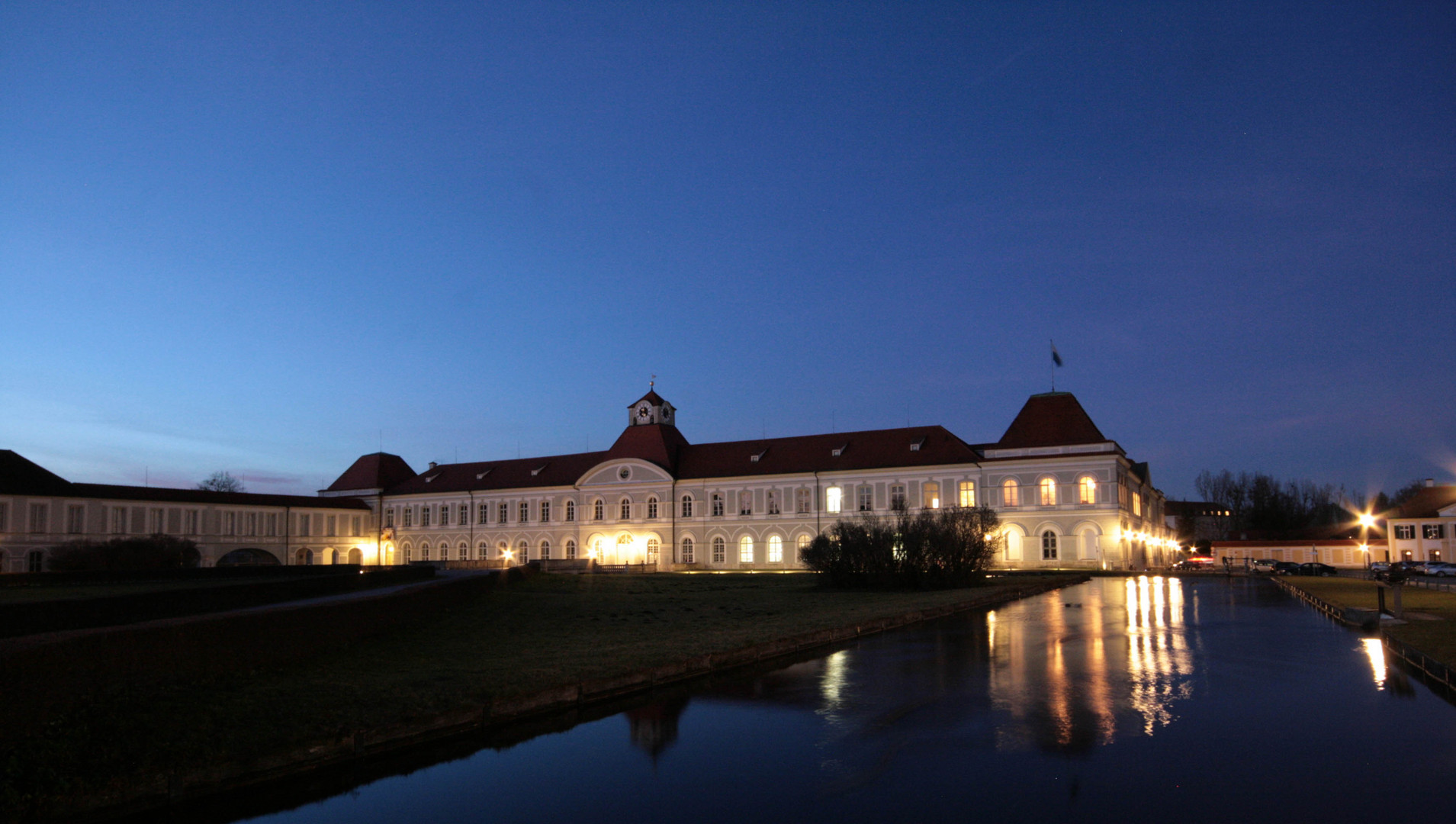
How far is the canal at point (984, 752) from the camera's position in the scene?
313 inches

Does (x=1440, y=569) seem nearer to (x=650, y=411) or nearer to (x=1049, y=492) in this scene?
A: (x=1049, y=492)

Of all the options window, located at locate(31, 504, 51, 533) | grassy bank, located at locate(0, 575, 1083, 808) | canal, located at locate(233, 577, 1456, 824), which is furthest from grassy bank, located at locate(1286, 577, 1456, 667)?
window, located at locate(31, 504, 51, 533)

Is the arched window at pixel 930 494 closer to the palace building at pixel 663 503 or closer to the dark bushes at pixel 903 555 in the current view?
the palace building at pixel 663 503

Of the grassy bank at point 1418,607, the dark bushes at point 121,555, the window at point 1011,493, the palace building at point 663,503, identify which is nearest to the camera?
the grassy bank at point 1418,607

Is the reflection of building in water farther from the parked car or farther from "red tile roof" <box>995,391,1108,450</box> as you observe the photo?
the parked car

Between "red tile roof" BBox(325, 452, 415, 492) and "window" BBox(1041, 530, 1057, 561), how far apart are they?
5379 centimetres

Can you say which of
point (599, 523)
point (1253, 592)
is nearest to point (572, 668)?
point (1253, 592)

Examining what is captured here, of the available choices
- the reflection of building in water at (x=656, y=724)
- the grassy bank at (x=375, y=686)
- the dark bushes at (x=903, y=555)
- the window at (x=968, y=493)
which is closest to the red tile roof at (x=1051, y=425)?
the window at (x=968, y=493)

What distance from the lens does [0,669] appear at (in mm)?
8375

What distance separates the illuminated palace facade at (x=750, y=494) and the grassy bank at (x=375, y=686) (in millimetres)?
36361

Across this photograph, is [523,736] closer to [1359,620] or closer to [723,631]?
[723,631]

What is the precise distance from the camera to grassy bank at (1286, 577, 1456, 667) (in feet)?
54.8

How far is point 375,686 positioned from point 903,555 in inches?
1204

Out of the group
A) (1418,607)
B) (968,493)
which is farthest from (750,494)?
(1418,607)
